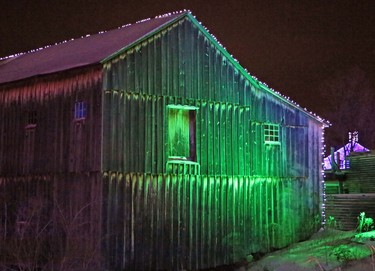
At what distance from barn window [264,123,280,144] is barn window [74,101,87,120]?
312 inches

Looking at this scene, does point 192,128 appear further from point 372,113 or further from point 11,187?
point 372,113

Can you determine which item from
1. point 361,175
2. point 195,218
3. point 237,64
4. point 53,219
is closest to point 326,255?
point 195,218

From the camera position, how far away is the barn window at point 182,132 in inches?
877

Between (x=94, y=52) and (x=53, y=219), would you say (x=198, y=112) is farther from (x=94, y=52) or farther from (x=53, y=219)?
(x=53, y=219)

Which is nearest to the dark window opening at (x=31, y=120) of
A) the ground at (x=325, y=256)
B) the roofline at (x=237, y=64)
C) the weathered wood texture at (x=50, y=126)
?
the weathered wood texture at (x=50, y=126)

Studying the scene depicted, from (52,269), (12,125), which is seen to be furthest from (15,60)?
(52,269)

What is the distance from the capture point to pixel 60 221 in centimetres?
2103

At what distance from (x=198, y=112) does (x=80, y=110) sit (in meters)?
4.40

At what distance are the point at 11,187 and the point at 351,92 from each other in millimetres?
53891

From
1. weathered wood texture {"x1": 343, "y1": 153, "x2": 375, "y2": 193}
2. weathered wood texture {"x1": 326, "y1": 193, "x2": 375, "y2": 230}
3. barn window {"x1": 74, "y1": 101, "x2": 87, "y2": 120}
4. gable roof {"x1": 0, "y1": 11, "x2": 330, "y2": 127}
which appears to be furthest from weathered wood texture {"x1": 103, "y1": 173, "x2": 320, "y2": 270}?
weathered wood texture {"x1": 343, "y1": 153, "x2": 375, "y2": 193}

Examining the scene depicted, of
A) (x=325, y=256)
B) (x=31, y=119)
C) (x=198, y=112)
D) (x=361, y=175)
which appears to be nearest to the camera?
(x=325, y=256)

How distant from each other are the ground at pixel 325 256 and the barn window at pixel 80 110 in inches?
316

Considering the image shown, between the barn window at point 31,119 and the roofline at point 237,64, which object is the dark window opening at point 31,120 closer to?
the barn window at point 31,119

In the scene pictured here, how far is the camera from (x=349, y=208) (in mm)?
30922
